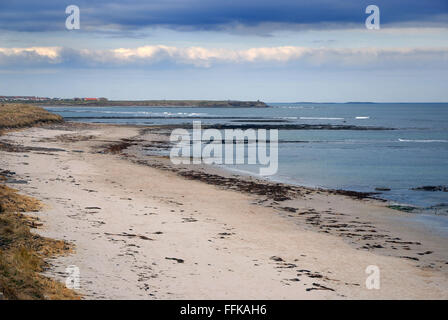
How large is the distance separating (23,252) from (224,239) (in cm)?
561

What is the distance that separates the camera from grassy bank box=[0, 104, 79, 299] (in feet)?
27.6

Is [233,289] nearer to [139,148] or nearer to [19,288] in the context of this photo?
[19,288]

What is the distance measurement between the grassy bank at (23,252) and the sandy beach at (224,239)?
14.8 inches

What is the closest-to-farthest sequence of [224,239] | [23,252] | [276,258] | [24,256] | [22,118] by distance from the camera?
[24,256] → [23,252] → [276,258] → [224,239] → [22,118]

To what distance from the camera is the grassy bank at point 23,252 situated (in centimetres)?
840

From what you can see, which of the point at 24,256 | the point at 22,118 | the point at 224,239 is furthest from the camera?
the point at 22,118

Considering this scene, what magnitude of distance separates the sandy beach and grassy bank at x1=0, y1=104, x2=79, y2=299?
0.37m

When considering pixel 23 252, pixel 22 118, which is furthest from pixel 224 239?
pixel 22 118

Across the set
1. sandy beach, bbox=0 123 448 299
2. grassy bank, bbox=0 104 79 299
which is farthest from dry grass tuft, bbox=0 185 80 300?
sandy beach, bbox=0 123 448 299

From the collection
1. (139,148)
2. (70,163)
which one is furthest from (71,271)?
(139,148)

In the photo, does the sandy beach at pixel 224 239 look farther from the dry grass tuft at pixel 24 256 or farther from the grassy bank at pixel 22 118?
the grassy bank at pixel 22 118

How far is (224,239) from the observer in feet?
45.4

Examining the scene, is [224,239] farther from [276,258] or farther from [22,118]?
[22,118]

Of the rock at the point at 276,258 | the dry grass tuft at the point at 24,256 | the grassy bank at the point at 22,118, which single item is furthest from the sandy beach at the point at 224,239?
the grassy bank at the point at 22,118
